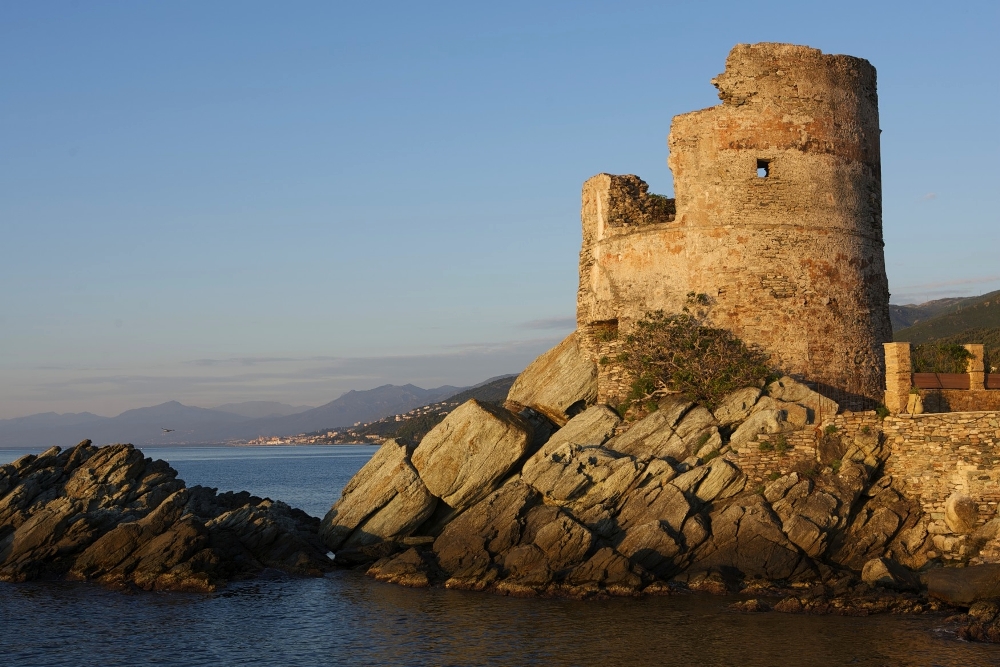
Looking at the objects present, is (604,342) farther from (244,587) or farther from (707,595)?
(244,587)

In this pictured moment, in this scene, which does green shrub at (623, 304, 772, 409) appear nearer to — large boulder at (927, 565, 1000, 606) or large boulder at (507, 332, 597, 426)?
large boulder at (507, 332, 597, 426)

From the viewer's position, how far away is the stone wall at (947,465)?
20.7 m

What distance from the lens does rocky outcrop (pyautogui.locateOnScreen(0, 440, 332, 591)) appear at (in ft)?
76.6

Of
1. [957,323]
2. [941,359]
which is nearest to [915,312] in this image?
[957,323]

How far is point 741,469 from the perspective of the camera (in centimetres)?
2252

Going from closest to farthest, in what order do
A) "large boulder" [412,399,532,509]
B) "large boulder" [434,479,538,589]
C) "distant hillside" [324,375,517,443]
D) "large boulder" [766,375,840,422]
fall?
"large boulder" [434,479,538,589] < "large boulder" [766,375,840,422] < "large boulder" [412,399,532,509] < "distant hillside" [324,375,517,443]

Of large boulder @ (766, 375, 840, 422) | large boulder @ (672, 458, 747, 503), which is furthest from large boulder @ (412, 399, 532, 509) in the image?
large boulder @ (766, 375, 840, 422)

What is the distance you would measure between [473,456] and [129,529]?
7951mm

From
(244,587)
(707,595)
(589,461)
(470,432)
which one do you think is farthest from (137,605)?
(707,595)

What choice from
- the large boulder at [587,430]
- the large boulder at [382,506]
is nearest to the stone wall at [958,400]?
the large boulder at [587,430]

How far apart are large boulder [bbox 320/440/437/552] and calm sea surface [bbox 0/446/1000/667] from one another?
2.94 m

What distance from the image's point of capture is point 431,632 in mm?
18266

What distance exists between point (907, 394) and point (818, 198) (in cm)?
537

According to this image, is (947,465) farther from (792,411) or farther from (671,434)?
(671,434)
